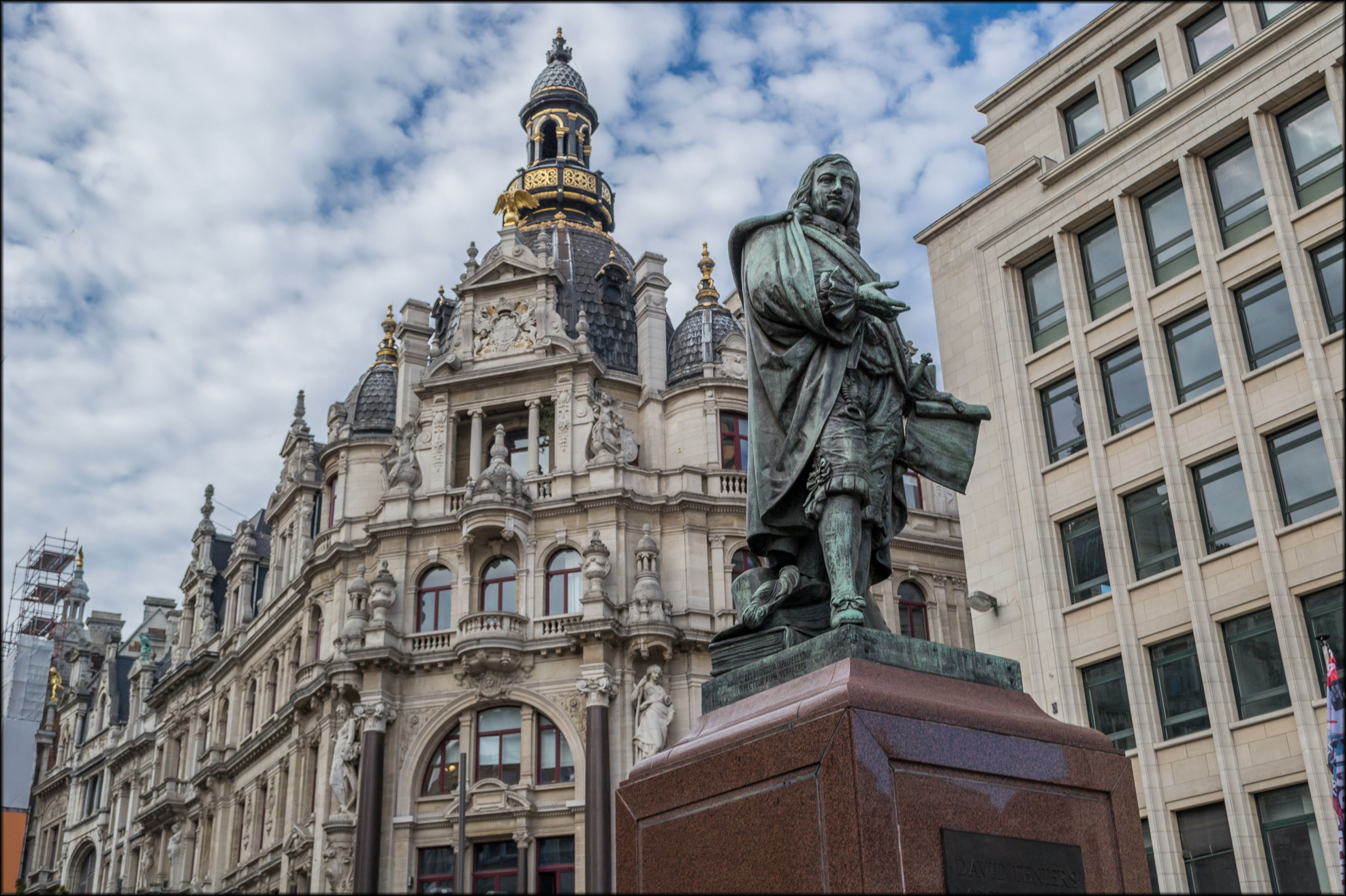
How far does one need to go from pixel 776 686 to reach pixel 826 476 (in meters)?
1.21

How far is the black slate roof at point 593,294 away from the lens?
45.6 meters

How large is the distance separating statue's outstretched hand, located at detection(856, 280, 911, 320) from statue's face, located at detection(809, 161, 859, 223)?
29.5 inches

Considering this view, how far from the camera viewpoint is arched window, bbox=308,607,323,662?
140ft

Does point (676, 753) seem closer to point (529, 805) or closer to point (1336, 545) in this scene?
point (1336, 545)

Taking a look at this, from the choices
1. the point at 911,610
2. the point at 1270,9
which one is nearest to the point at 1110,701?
the point at 1270,9

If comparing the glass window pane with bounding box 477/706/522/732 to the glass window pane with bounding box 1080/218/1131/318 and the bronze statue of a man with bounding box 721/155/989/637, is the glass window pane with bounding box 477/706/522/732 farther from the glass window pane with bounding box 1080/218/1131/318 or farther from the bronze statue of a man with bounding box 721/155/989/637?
the bronze statue of a man with bounding box 721/155/989/637

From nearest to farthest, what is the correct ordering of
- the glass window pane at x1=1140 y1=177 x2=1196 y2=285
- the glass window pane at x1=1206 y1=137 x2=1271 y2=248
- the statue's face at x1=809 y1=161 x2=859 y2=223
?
the statue's face at x1=809 y1=161 x2=859 y2=223, the glass window pane at x1=1206 y1=137 x2=1271 y2=248, the glass window pane at x1=1140 y1=177 x2=1196 y2=285

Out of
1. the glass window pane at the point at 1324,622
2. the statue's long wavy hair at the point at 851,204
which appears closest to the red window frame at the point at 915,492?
the glass window pane at the point at 1324,622

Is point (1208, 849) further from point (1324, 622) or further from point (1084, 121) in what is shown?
point (1084, 121)

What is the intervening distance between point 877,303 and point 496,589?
32.9 m

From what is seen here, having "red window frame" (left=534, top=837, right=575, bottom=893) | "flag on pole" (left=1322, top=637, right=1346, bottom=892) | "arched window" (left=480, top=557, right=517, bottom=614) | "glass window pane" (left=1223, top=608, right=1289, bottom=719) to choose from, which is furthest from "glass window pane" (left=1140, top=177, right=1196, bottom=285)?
"arched window" (left=480, top=557, right=517, bottom=614)

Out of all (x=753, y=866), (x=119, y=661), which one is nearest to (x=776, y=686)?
(x=753, y=866)

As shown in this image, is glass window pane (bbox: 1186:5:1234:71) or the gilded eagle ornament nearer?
glass window pane (bbox: 1186:5:1234:71)

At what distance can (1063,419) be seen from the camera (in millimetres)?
26578
